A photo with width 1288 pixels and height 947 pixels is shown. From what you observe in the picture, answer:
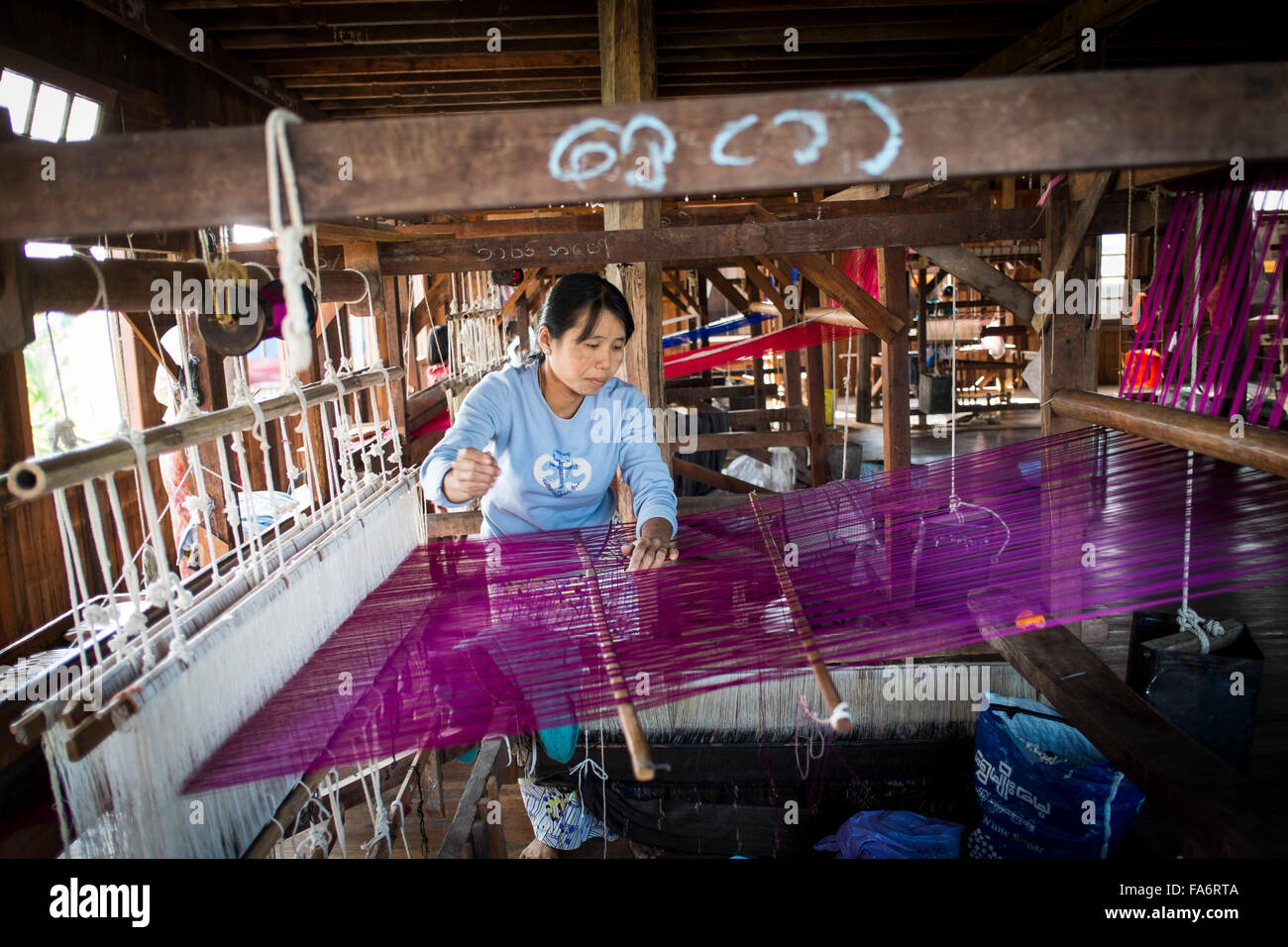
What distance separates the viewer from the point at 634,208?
2.93m

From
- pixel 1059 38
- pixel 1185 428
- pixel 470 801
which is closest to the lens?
pixel 1185 428

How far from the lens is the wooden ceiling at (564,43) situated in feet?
10.8

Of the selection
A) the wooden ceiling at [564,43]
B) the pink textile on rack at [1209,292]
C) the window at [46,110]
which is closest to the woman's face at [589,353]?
the pink textile on rack at [1209,292]

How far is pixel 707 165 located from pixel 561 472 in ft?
5.13

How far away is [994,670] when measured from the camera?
12.0 ft

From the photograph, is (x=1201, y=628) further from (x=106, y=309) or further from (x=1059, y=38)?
(x=106, y=309)

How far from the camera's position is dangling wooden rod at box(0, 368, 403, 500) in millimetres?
1294

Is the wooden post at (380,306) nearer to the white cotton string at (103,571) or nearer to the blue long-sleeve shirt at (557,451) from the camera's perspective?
the blue long-sleeve shirt at (557,451)

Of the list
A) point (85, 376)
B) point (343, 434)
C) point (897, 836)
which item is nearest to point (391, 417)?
point (343, 434)

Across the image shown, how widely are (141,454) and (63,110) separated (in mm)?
2988

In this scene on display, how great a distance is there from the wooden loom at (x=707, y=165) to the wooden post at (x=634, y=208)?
1969 mm

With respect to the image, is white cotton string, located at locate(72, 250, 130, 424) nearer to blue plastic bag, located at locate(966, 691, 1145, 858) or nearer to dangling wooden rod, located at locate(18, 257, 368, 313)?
dangling wooden rod, located at locate(18, 257, 368, 313)

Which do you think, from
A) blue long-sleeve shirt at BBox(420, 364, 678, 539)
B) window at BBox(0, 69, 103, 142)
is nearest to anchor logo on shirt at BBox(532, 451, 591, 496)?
blue long-sleeve shirt at BBox(420, 364, 678, 539)
